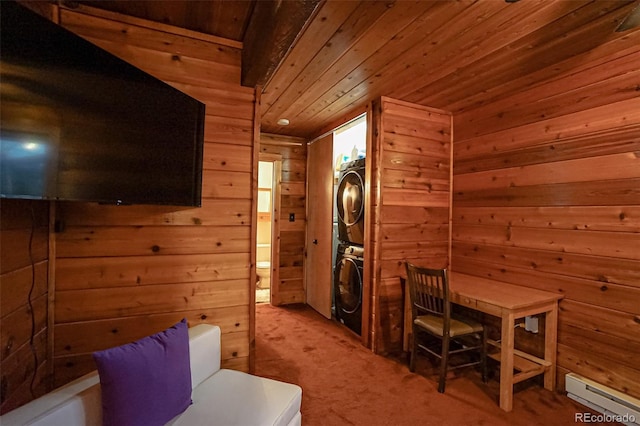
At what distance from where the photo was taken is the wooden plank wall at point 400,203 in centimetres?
281

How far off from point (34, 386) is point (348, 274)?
8.38ft

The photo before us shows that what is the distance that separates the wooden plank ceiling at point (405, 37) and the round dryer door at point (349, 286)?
1.83 meters

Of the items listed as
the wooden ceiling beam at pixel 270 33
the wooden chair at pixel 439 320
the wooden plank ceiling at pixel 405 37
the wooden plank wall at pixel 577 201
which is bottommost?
the wooden chair at pixel 439 320

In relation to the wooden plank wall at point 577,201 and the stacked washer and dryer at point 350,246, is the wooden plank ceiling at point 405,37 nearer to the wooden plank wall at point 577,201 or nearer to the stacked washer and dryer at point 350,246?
the wooden plank wall at point 577,201

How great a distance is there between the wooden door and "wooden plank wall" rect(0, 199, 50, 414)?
2.68m

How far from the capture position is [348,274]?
10.9ft

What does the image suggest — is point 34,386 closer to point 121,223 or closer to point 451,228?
point 121,223

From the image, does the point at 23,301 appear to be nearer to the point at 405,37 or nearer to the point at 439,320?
the point at 405,37

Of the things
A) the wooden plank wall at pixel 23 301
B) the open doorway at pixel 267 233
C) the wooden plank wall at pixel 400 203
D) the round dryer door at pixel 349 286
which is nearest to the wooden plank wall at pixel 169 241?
the wooden plank wall at pixel 23 301

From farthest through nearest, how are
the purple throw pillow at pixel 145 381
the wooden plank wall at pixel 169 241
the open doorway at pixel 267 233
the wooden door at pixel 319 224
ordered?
the open doorway at pixel 267 233 < the wooden door at pixel 319 224 < the wooden plank wall at pixel 169 241 < the purple throw pillow at pixel 145 381

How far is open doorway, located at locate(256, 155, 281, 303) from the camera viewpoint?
4.21 meters

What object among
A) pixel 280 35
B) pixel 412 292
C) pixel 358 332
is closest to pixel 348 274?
pixel 358 332

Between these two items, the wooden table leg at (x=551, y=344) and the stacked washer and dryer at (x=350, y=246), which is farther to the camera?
the stacked washer and dryer at (x=350, y=246)

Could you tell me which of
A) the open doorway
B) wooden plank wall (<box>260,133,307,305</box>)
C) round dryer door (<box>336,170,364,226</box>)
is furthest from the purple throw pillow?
wooden plank wall (<box>260,133,307,305</box>)
